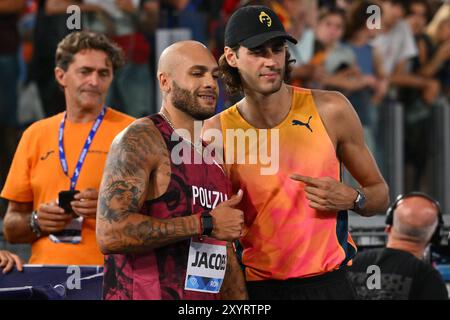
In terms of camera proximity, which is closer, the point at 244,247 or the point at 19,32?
the point at 244,247

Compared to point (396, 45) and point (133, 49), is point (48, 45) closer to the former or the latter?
point (133, 49)

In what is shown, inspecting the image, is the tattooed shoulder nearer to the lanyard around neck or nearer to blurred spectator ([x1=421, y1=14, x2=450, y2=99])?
the lanyard around neck

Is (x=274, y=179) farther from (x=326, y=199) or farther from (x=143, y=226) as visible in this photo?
(x=143, y=226)

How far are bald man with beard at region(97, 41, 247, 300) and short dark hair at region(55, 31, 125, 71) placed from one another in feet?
4.67

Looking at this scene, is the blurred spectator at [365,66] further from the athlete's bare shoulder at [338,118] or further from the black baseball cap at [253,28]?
the black baseball cap at [253,28]

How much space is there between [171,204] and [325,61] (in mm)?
4522

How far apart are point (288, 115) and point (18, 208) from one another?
1.78 meters

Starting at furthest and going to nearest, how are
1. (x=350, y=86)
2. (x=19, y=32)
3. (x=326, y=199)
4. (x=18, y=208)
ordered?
(x=350, y=86), (x=19, y=32), (x=18, y=208), (x=326, y=199)

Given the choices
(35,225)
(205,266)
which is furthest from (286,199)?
(35,225)

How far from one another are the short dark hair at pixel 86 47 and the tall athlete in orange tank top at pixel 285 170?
124 cm

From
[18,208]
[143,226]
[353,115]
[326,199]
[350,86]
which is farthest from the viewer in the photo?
[350,86]
